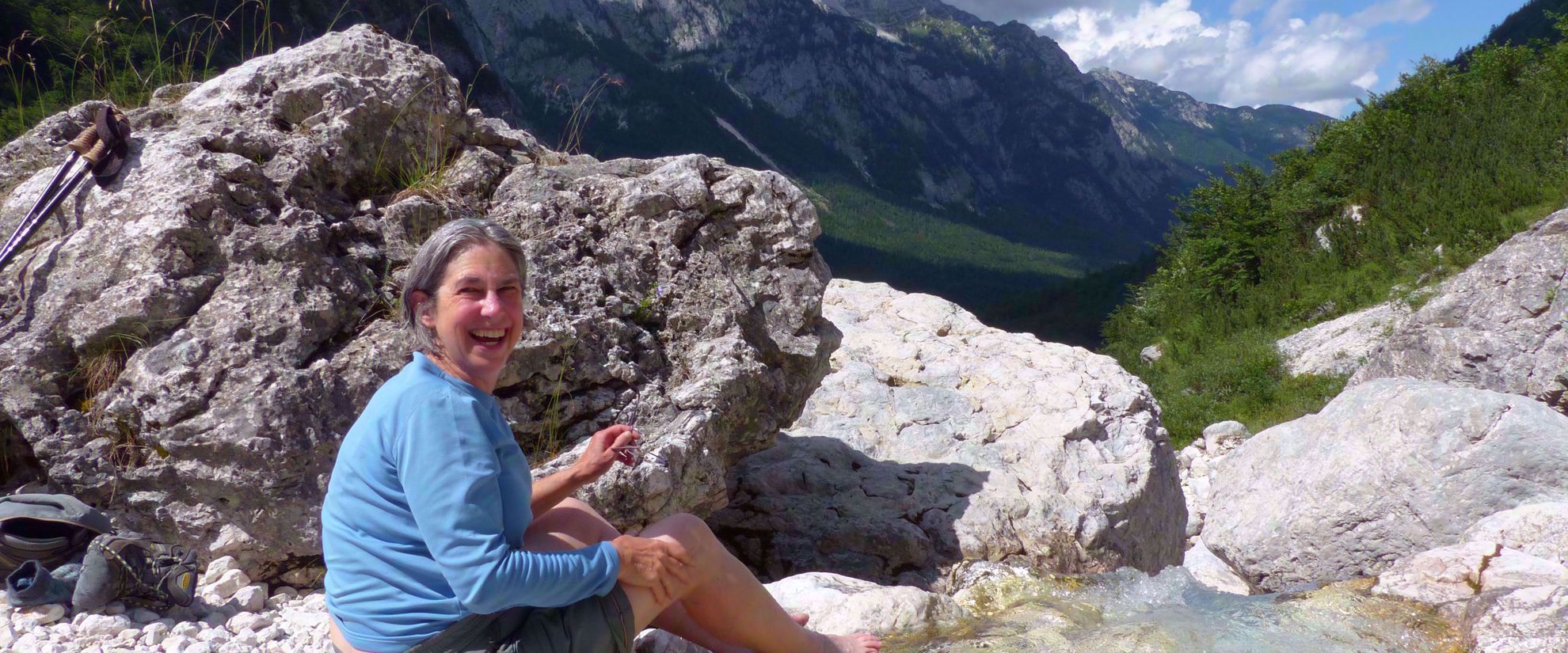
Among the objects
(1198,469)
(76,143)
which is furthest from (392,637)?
(1198,469)

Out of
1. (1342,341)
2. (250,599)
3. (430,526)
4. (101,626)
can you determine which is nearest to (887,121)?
(1342,341)

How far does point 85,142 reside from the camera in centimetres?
381

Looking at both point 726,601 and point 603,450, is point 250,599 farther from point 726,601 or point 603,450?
point 726,601

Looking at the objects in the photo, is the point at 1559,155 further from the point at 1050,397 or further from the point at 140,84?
the point at 140,84

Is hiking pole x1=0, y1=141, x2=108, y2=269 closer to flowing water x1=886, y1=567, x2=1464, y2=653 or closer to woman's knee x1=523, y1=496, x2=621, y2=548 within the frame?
woman's knee x1=523, y1=496, x2=621, y2=548

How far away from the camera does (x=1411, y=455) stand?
20.2 ft

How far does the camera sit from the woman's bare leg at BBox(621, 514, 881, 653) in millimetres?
2895

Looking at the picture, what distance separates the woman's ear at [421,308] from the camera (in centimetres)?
250

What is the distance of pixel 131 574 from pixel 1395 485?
681 cm

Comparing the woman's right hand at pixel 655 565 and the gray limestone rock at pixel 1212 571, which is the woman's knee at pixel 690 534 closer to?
the woman's right hand at pixel 655 565

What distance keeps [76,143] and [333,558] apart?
2564 millimetres

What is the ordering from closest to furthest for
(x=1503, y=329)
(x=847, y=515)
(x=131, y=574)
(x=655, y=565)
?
(x=655, y=565) < (x=131, y=574) < (x=847, y=515) < (x=1503, y=329)

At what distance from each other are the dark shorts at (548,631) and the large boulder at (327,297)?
160 cm

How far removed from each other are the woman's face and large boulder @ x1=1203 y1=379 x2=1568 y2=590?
18.0 ft
